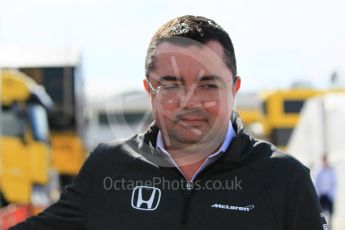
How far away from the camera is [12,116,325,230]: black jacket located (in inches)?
82.3

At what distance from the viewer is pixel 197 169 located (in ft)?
7.40

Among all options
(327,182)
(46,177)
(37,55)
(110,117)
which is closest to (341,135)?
(327,182)

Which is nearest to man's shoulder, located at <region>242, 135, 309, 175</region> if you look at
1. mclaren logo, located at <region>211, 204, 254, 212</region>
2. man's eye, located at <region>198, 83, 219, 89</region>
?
mclaren logo, located at <region>211, 204, 254, 212</region>

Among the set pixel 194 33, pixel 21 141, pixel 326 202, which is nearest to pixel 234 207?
pixel 194 33

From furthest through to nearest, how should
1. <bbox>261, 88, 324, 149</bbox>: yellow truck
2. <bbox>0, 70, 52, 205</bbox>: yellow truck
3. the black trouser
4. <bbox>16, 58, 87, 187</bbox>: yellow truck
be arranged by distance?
<bbox>261, 88, 324, 149</bbox>: yellow truck
<bbox>16, 58, 87, 187</bbox>: yellow truck
<bbox>0, 70, 52, 205</bbox>: yellow truck
the black trouser

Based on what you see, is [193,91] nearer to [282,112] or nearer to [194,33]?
[194,33]

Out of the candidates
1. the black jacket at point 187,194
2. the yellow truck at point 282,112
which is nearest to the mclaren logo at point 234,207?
the black jacket at point 187,194

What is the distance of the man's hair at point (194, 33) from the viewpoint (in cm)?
216

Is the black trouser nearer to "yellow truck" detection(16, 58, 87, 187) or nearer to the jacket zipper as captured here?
"yellow truck" detection(16, 58, 87, 187)

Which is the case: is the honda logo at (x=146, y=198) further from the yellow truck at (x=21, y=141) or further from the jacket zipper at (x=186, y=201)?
the yellow truck at (x=21, y=141)

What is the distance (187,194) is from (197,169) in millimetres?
112

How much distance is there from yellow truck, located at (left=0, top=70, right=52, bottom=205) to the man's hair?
33.9 feet

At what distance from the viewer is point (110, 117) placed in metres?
4.00

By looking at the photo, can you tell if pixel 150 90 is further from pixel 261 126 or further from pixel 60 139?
pixel 261 126
